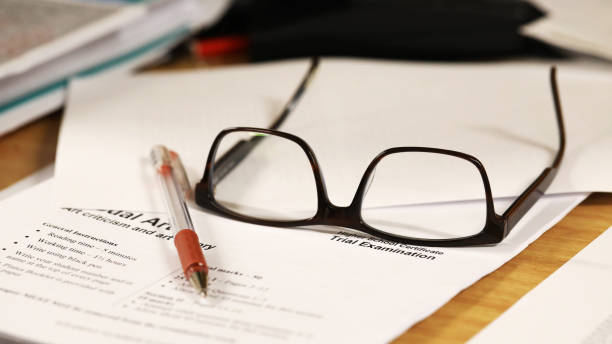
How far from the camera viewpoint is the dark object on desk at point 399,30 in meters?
0.95

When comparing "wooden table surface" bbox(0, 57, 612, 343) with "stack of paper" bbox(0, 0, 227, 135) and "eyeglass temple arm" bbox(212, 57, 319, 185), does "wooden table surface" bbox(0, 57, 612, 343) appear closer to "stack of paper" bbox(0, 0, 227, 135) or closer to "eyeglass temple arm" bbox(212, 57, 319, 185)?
"eyeglass temple arm" bbox(212, 57, 319, 185)

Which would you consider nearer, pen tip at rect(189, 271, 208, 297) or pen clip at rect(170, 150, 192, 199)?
pen tip at rect(189, 271, 208, 297)

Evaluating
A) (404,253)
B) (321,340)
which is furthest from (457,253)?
(321,340)

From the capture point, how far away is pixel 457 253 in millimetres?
553

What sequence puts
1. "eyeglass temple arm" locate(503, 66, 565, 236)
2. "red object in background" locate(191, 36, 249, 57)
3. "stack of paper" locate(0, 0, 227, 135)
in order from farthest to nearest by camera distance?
1. "red object in background" locate(191, 36, 249, 57)
2. "stack of paper" locate(0, 0, 227, 135)
3. "eyeglass temple arm" locate(503, 66, 565, 236)

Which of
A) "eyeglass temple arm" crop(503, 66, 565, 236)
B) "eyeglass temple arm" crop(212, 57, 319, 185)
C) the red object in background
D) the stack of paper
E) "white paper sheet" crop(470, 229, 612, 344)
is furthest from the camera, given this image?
the red object in background

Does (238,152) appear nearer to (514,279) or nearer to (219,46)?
(514,279)

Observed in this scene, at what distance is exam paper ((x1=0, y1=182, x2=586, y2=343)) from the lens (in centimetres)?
47

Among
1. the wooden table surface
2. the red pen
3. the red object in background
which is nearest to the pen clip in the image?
the red pen

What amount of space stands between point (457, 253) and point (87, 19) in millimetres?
665

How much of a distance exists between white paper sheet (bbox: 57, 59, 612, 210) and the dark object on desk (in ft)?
0.10

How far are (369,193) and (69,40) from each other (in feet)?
1.67

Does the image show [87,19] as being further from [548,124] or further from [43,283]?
[548,124]

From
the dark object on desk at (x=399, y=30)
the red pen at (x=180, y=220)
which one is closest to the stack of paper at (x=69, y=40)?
the dark object on desk at (x=399, y=30)
